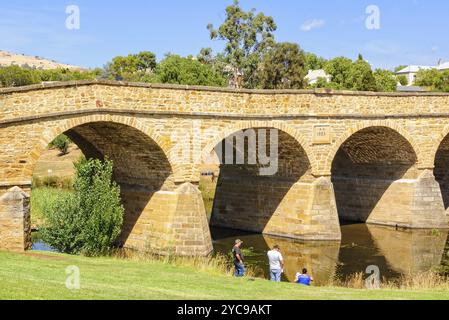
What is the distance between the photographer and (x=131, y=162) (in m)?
26.1

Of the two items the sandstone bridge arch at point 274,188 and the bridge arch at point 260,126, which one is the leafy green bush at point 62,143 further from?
the bridge arch at point 260,126

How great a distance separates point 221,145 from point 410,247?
1055cm

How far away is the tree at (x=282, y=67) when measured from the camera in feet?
214

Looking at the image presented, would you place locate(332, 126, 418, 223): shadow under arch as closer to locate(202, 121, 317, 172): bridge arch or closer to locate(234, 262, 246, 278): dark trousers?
locate(202, 121, 317, 172): bridge arch

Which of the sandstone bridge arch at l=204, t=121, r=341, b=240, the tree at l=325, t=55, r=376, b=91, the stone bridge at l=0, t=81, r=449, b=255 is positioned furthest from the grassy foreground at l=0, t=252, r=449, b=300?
the tree at l=325, t=55, r=376, b=91

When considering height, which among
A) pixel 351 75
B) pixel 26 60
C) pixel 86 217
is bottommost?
pixel 86 217

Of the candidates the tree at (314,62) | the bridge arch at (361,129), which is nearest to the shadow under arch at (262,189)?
the bridge arch at (361,129)

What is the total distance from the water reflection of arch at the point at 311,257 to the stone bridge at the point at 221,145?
477mm

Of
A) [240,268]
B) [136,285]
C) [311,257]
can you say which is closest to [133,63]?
[311,257]

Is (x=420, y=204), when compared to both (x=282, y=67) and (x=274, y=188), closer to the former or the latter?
(x=274, y=188)

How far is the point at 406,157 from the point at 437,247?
583 centimetres

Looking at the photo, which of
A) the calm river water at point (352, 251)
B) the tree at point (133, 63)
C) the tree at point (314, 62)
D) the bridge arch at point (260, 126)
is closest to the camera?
the calm river water at point (352, 251)

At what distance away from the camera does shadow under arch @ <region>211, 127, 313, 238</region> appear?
28703 millimetres

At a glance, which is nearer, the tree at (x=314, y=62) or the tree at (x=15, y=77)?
the tree at (x=15, y=77)
